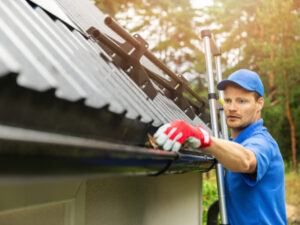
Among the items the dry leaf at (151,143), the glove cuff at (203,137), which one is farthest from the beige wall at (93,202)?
the glove cuff at (203,137)

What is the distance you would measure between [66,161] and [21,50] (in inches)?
20.6

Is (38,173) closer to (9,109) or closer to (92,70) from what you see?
(9,109)

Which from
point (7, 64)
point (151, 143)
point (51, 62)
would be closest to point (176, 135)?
point (151, 143)

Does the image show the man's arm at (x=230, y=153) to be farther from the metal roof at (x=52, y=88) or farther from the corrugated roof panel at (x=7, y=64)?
the corrugated roof panel at (x=7, y=64)

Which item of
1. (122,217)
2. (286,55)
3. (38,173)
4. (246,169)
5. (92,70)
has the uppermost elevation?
(286,55)

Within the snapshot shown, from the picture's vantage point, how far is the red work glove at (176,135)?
1.67 metres

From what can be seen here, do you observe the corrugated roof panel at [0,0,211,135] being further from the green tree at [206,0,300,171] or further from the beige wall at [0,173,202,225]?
the green tree at [206,0,300,171]

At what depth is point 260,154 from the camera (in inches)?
84.7

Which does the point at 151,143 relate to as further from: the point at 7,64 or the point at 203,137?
the point at 7,64

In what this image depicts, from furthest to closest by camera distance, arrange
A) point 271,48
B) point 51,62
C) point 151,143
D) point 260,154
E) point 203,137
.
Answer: point 271,48 → point 260,154 → point 203,137 → point 151,143 → point 51,62

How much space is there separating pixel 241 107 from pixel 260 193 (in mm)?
749

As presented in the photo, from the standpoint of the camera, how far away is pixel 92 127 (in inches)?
48.9

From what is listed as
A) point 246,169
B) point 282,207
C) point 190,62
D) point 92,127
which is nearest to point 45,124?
point 92,127

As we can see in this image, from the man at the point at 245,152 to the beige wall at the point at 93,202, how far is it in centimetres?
70
